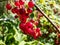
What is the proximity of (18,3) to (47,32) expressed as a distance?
0.66 meters

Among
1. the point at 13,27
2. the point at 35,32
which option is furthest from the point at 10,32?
the point at 35,32

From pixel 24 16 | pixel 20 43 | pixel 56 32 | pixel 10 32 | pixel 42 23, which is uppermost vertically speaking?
pixel 42 23

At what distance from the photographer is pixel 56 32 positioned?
205 cm

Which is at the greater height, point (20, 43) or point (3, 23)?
point (3, 23)

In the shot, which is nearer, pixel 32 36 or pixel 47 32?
pixel 32 36

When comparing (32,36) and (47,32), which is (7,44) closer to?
(32,36)

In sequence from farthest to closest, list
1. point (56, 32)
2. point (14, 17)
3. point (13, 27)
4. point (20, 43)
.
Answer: point (56, 32) → point (14, 17) → point (13, 27) → point (20, 43)

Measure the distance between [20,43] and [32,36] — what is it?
0.31 meters

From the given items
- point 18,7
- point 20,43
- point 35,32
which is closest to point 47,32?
point 35,32

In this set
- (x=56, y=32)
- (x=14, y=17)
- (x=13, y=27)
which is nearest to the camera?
(x=13, y=27)

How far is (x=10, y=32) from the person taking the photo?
4.57ft

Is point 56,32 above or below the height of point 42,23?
below

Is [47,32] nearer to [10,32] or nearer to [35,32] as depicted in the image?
[35,32]

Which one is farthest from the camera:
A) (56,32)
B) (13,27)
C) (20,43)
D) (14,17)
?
(56,32)
